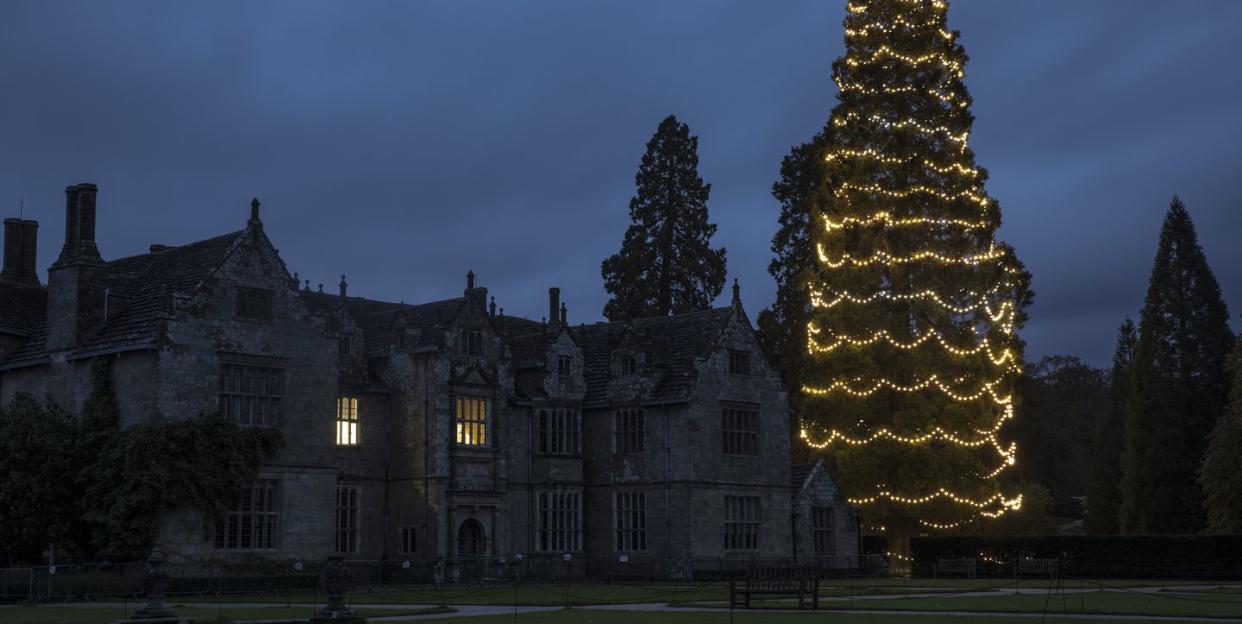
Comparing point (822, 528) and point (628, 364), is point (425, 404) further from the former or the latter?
point (822, 528)

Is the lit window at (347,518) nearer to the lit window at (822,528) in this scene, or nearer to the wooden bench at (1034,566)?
the lit window at (822,528)

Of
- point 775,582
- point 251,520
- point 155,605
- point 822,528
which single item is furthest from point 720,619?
point 822,528

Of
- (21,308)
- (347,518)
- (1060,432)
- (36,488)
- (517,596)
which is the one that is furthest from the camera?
(1060,432)

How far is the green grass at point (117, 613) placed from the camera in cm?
3005

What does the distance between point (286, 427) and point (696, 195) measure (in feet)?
110

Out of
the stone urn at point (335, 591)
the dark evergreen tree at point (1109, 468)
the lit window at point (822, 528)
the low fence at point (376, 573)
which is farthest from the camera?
the dark evergreen tree at point (1109, 468)

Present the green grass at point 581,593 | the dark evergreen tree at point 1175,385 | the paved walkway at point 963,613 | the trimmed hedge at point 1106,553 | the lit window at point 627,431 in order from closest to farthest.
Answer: the paved walkway at point 963,613 → the green grass at point 581,593 → the trimmed hedge at point 1106,553 → the lit window at point 627,431 → the dark evergreen tree at point 1175,385

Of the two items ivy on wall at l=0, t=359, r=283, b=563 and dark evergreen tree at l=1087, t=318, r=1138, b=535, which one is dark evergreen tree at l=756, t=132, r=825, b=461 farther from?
ivy on wall at l=0, t=359, r=283, b=563

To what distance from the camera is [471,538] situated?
2148 inches

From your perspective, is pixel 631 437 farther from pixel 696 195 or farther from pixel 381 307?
pixel 696 195

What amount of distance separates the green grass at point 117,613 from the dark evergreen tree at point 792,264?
40516 millimetres

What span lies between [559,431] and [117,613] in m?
27.3

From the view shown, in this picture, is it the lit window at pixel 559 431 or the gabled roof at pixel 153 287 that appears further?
the lit window at pixel 559 431

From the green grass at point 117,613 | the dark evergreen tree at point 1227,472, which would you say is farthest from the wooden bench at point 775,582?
the dark evergreen tree at point 1227,472
